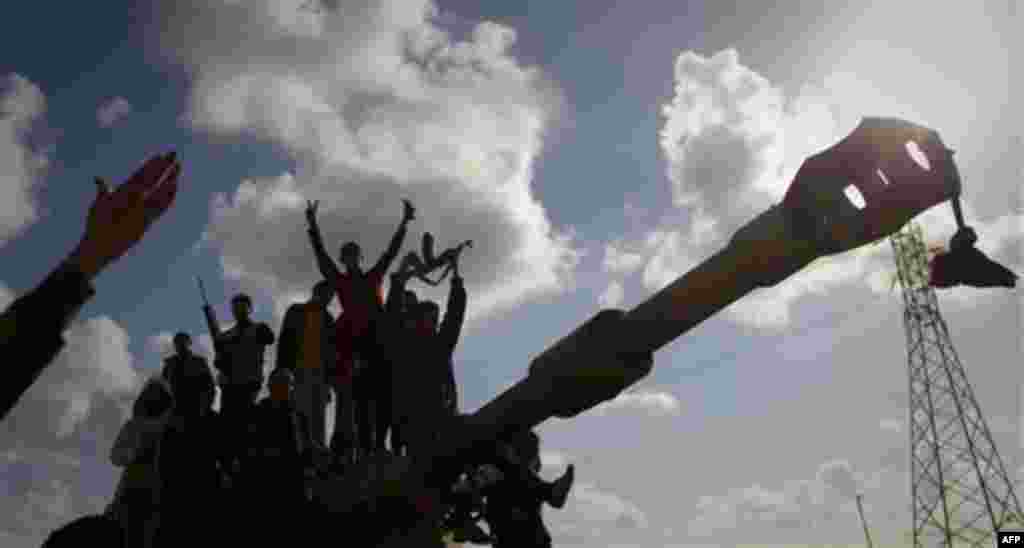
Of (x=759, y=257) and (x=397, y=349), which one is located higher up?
(x=397, y=349)

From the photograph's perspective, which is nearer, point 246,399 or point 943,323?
point 246,399

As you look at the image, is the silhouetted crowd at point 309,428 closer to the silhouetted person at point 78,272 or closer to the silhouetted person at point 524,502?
the silhouetted person at point 524,502

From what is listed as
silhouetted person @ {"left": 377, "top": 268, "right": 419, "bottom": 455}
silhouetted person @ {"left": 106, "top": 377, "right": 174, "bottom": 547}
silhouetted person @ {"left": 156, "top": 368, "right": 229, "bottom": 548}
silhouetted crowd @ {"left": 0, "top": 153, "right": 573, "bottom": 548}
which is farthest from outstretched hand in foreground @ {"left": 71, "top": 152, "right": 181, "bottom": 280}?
silhouetted person @ {"left": 377, "top": 268, "right": 419, "bottom": 455}

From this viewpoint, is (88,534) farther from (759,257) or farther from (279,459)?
(759,257)

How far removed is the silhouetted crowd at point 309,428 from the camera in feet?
16.1

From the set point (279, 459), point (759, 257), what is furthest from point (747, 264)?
point (279, 459)

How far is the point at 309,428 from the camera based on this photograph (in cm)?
686

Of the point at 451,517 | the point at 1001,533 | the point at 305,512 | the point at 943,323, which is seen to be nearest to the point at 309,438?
the point at 451,517

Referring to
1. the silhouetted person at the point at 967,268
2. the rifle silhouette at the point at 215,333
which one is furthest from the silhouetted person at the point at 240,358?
the silhouetted person at the point at 967,268

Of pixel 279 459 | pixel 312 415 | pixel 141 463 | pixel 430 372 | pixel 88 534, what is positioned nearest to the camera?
pixel 88 534

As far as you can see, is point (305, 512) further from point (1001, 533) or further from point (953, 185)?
point (1001, 533)

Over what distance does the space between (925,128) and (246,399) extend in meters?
5.86

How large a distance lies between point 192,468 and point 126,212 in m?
5.13

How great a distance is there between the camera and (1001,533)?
31953mm
